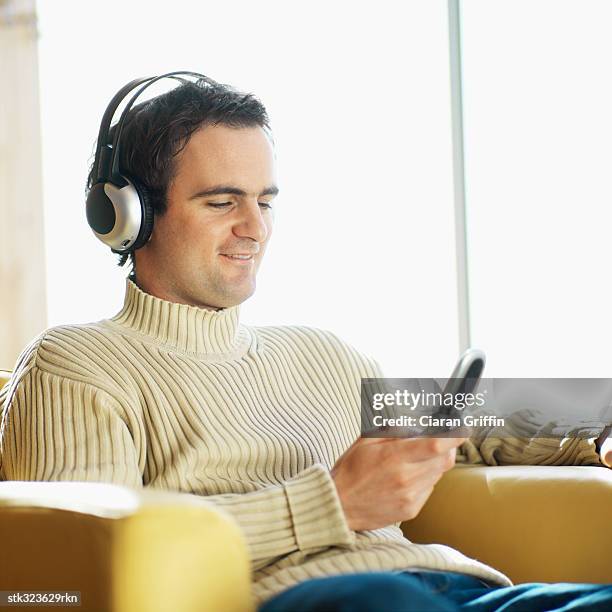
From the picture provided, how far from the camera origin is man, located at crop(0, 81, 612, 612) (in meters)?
1.16

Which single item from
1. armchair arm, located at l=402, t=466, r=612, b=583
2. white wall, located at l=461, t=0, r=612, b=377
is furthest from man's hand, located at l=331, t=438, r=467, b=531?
white wall, located at l=461, t=0, r=612, b=377

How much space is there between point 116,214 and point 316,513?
1.81ft

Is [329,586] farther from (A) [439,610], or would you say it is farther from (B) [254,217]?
(B) [254,217]

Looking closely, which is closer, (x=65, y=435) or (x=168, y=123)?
(x=65, y=435)

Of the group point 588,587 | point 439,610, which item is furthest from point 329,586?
point 588,587

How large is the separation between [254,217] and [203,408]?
0.30 m

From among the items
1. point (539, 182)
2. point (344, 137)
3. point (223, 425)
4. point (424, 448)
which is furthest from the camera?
point (344, 137)

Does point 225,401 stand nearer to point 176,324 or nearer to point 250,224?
point 176,324

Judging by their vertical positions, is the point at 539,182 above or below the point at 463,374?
above

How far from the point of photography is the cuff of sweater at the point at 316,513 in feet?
3.76

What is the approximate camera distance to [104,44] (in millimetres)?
3260

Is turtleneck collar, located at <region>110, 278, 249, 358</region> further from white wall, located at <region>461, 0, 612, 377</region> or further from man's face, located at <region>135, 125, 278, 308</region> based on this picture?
white wall, located at <region>461, 0, 612, 377</region>

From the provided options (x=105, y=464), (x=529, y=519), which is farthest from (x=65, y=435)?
(x=529, y=519)

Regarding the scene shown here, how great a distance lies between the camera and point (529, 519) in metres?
1.38
